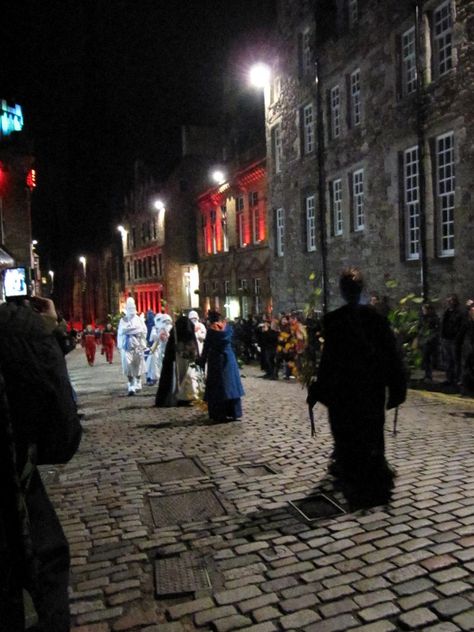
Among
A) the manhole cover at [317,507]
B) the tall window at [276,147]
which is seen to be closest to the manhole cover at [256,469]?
the manhole cover at [317,507]

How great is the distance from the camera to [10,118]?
86.0ft

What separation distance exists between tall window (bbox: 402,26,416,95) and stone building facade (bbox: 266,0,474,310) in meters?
0.04

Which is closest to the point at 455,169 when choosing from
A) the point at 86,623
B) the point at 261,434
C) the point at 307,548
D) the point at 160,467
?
the point at 261,434

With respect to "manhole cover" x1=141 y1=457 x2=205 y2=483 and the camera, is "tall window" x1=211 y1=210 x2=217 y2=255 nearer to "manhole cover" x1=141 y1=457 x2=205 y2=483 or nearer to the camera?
the camera

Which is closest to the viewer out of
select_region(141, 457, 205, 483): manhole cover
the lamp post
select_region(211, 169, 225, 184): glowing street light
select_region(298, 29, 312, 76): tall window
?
select_region(141, 457, 205, 483): manhole cover

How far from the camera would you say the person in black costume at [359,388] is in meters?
4.96

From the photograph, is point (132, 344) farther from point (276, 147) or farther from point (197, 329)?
point (276, 147)

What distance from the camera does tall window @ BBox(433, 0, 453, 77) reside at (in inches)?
628

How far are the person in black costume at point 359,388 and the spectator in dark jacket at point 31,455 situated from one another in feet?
9.24

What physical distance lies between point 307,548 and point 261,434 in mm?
4203

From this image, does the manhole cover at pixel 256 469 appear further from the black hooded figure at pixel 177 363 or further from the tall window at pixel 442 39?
the tall window at pixel 442 39

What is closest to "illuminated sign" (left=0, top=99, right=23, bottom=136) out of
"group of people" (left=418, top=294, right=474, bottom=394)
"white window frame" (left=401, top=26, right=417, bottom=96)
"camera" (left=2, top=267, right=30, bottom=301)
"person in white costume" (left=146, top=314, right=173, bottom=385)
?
"camera" (left=2, top=267, right=30, bottom=301)

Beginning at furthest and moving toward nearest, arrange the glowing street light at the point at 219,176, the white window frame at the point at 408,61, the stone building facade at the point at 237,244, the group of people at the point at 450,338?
the glowing street light at the point at 219,176, the stone building facade at the point at 237,244, the white window frame at the point at 408,61, the group of people at the point at 450,338

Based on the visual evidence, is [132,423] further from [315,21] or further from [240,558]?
[315,21]
